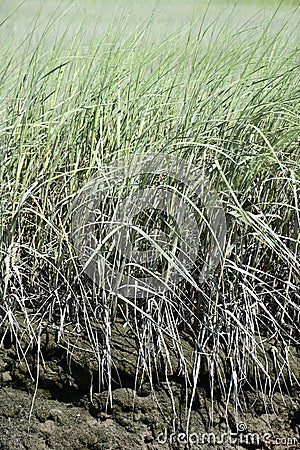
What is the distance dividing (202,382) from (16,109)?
2.98 feet

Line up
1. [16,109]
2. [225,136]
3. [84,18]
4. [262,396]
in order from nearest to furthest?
[262,396] < [225,136] < [16,109] < [84,18]

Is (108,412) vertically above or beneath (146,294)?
beneath

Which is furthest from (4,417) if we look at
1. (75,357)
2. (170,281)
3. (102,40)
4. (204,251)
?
(102,40)

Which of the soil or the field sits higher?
the field

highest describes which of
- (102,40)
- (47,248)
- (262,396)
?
(102,40)

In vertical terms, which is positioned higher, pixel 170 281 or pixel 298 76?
pixel 298 76

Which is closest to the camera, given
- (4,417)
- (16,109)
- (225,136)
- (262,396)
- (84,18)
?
(4,417)

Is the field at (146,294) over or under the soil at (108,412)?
over

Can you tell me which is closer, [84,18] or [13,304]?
[13,304]

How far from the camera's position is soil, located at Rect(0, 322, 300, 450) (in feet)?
3.82

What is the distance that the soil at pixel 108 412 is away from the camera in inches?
45.8

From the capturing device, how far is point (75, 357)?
120cm

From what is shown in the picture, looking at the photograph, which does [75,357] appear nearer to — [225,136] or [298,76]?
[225,136]

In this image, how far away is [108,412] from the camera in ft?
3.92
